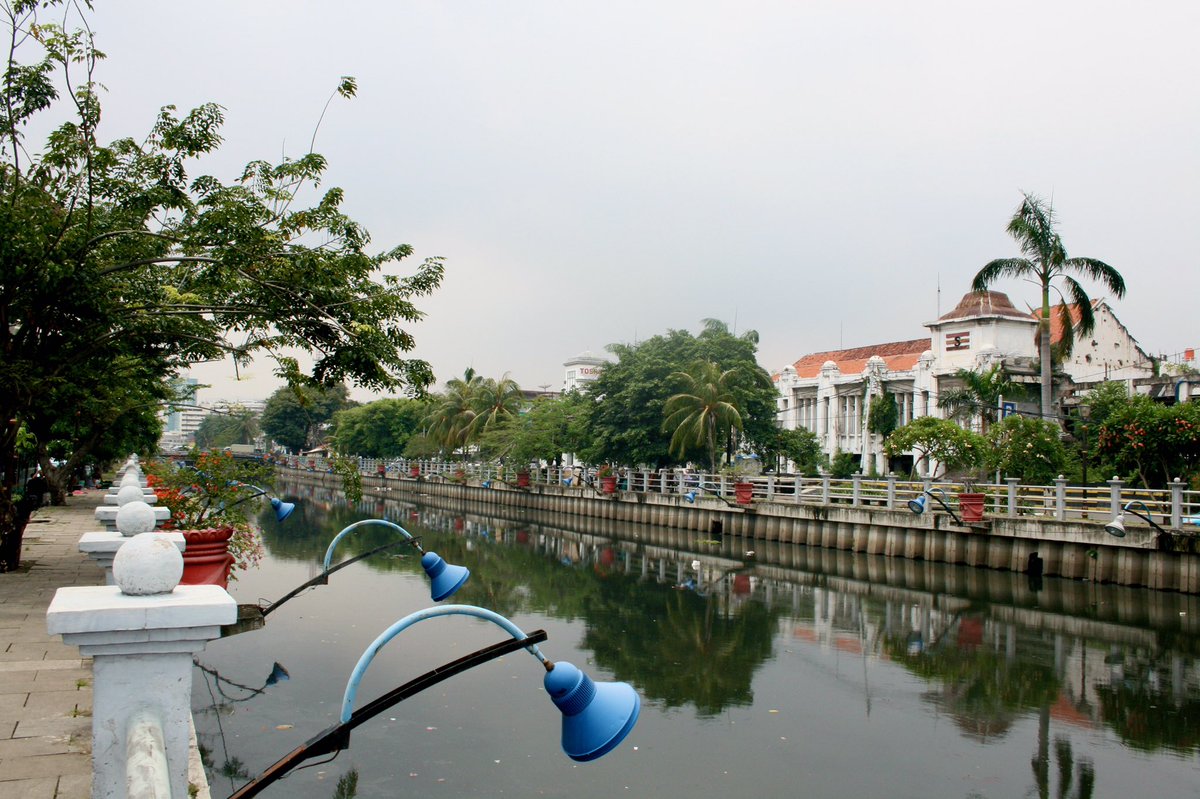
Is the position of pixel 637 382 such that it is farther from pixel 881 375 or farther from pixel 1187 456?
pixel 1187 456

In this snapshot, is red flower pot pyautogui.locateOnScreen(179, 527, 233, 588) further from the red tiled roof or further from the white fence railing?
the red tiled roof

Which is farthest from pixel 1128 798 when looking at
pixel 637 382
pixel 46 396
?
pixel 637 382

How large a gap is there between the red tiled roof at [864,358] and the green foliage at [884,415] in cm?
199

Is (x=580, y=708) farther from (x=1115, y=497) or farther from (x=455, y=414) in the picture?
(x=455, y=414)

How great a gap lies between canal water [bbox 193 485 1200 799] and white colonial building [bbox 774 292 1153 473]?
20128 millimetres

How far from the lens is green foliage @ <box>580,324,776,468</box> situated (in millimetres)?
38281

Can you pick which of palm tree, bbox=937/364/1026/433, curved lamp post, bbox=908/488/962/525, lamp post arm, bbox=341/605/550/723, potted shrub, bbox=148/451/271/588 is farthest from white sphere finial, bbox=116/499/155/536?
palm tree, bbox=937/364/1026/433

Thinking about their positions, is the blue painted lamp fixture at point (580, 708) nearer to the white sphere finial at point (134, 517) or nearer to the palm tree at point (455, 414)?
the white sphere finial at point (134, 517)

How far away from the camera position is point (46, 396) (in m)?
11.9

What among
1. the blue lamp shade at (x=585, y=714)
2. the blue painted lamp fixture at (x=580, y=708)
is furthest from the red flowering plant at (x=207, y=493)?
the blue lamp shade at (x=585, y=714)

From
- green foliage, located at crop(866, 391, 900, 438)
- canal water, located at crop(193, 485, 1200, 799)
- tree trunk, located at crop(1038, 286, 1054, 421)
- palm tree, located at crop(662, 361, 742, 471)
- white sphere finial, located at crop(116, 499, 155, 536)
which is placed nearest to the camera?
white sphere finial, located at crop(116, 499, 155, 536)

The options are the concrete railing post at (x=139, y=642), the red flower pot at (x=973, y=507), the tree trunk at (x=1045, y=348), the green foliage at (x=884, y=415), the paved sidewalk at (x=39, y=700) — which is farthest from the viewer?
the green foliage at (x=884, y=415)

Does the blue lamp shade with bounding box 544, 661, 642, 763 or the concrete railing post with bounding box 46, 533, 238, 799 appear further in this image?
the blue lamp shade with bounding box 544, 661, 642, 763

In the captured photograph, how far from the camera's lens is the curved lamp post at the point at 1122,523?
1797 cm
